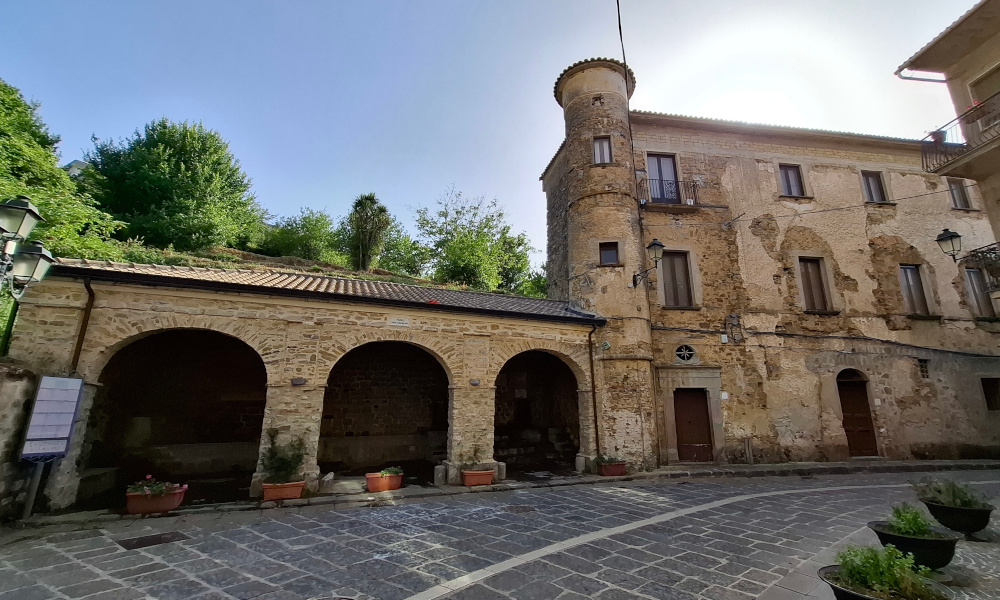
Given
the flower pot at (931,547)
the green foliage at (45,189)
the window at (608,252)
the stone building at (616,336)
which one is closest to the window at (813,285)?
the stone building at (616,336)

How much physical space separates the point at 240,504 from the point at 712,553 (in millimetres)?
7425

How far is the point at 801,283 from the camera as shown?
13.4 metres

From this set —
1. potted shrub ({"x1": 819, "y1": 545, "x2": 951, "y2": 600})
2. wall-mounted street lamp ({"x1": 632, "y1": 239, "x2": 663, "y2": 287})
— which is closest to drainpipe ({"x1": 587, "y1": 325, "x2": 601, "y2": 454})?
wall-mounted street lamp ({"x1": 632, "y1": 239, "x2": 663, "y2": 287})

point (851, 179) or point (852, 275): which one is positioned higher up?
point (851, 179)

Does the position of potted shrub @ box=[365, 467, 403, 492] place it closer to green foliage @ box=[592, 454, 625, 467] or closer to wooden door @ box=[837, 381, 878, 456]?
green foliage @ box=[592, 454, 625, 467]

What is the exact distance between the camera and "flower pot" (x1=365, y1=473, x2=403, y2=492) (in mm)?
8305

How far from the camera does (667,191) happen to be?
13.7m

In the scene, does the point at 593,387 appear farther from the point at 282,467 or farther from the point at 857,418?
the point at 857,418

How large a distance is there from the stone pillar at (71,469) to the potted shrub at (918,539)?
442 inches

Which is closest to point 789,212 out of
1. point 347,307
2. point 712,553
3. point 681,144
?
point 681,144

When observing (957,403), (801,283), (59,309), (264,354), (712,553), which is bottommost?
(712,553)

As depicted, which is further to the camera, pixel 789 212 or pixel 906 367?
pixel 789 212

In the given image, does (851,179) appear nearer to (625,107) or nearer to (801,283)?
(801,283)

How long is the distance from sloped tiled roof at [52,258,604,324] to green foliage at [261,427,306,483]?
2880 millimetres
